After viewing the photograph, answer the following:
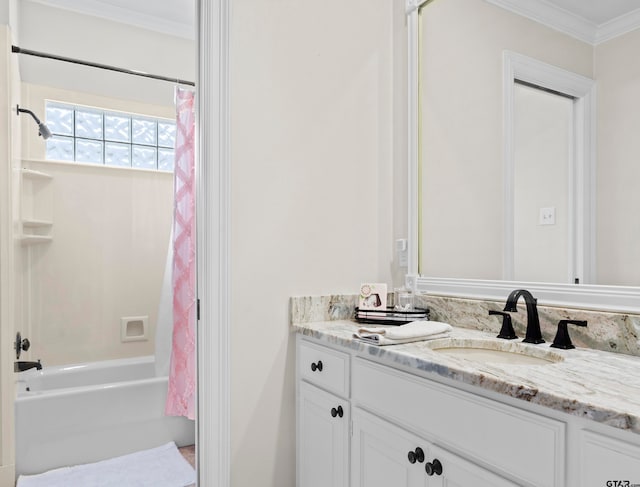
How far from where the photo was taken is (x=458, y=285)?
1.71 m

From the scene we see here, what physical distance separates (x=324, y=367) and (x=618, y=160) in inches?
42.6

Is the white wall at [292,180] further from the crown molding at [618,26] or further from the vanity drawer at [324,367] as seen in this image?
the crown molding at [618,26]

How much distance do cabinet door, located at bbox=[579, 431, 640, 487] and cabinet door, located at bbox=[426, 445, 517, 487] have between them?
17 cm

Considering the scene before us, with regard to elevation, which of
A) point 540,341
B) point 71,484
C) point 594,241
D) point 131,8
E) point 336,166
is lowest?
point 71,484

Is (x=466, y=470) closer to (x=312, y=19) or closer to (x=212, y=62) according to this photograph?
(x=212, y=62)

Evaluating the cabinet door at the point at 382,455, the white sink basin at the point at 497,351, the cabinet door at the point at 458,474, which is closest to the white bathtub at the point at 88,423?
the cabinet door at the point at 382,455

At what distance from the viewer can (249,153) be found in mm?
1655

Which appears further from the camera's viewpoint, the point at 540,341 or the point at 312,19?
the point at 312,19

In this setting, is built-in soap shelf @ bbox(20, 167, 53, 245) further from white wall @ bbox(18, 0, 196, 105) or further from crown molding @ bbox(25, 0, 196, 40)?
crown molding @ bbox(25, 0, 196, 40)

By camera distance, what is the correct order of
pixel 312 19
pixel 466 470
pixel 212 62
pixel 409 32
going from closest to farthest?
pixel 466 470 < pixel 212 62 < pixel 312 19 < pixel 409 32

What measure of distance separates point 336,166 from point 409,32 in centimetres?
68

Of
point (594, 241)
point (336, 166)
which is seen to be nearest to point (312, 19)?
point (336, 166)

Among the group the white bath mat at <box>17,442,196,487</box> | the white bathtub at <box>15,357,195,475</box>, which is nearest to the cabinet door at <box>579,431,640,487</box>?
the white bath mat at <box>17,442,196,487</box>

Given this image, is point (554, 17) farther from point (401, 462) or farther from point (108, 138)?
point (108, 138)
